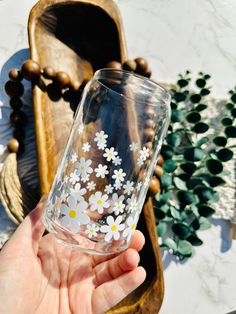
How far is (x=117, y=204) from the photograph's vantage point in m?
0.39

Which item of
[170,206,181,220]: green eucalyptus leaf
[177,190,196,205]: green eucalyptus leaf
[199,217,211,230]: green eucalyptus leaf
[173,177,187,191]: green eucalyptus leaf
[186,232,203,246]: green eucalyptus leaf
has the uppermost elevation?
[173,177,187,191]: green eucalyptus leaf

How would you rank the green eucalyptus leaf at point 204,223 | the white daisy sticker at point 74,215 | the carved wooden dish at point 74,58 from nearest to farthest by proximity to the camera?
1. the white daisy sticker at point 74,215
2. the carved wooden dish at point 74,58
3. the green eucalyptus leaf at point 204,223

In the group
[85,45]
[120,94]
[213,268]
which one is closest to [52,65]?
[85,45]

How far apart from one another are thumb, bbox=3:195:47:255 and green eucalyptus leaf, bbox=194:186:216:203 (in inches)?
11.9

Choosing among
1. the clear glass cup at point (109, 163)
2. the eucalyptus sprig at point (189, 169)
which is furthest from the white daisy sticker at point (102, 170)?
the eucalyptus sprig at point (189, 169)

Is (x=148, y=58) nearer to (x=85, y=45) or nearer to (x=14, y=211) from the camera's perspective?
(x=85, y=45)

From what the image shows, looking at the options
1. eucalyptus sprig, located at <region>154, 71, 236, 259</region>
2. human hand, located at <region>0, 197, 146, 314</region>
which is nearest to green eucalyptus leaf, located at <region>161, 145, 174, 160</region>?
eucalyptus sprig, located at <region>154, 71, 236, 259</region>

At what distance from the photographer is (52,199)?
1.33 ft

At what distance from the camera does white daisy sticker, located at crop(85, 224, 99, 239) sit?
385mm

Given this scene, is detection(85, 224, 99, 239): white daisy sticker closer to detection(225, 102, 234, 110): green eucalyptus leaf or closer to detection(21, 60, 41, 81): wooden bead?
detection(21, 60, 41, 81): wooden bead

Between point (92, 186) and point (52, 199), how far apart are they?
5 cm

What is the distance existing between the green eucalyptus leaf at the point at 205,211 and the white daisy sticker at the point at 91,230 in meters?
0.31

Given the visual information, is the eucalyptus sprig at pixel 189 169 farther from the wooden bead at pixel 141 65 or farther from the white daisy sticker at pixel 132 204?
the white daisy sticker at pixel 132 204

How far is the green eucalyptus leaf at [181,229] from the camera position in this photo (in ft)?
2.06
